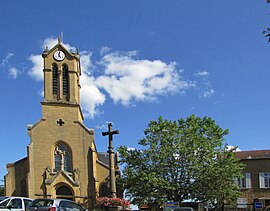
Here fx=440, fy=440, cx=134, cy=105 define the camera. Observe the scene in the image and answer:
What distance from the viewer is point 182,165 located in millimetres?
38500

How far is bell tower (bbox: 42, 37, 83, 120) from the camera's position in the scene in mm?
49438

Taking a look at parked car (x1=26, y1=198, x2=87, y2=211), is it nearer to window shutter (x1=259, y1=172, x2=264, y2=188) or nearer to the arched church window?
window shutter (x1=259, y1=172, x2=264, y2=188)

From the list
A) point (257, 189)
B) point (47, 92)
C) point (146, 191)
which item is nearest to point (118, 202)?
point (146, 191)

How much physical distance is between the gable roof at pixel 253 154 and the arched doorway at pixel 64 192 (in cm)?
1830

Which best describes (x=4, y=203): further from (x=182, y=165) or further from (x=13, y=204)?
(x=182, y=165)

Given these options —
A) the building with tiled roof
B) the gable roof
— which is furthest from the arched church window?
the building with tiled roof

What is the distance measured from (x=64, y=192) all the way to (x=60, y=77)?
13.1m

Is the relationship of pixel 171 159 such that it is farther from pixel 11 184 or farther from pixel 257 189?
pixel 11 184

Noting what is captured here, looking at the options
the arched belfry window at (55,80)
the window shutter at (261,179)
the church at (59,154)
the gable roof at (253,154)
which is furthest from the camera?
the arched belfry window at (55,80)

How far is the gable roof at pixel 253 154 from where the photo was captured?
4561 centimetres

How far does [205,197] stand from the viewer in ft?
125

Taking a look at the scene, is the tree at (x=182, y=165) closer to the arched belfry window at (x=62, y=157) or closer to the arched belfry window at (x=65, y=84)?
the arched belfry window at (x=62, y=157)

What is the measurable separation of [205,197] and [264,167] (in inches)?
372

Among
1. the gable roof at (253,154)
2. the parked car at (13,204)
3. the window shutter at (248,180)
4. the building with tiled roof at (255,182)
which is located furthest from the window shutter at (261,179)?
the parked car at (13,204)
